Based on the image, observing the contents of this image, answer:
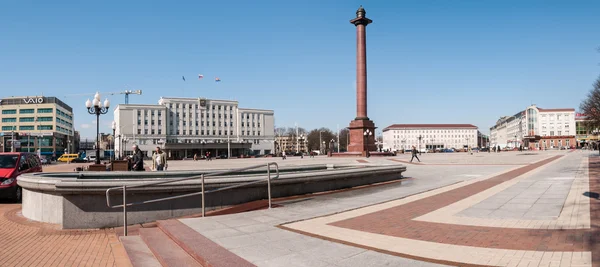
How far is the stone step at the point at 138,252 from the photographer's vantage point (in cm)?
534

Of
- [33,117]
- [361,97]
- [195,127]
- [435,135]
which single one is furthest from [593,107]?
[435,135]

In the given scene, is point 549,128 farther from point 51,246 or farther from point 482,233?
point 51,246

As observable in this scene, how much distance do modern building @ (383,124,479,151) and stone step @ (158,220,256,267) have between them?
631 ft

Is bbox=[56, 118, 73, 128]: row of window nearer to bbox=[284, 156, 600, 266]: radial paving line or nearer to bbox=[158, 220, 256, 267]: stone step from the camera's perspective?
bbox=[158, 220, 256, 267]: stone step

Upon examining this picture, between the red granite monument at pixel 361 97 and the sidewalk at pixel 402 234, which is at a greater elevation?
the red granite monument at pixel 361 97

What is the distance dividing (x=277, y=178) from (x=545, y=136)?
6004 inches

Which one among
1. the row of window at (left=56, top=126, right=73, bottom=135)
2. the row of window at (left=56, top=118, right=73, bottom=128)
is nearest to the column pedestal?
the row of window at (left=56, top=118, right=73, bottom=128)

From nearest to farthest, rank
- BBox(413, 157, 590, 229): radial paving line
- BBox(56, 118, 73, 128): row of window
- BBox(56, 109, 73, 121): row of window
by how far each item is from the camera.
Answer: BBox(413, 157, 590, 229): radial paving line
BBox(56, 109, 73, 121): row of window
BBox(56, 118, 73, 128): row of window

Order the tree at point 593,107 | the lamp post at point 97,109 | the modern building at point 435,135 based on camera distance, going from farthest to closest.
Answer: the modern building at point 435,135, the tree at point 593,107, the lamp post at point 97,109

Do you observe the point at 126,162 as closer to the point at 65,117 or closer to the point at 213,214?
the point at 213,214

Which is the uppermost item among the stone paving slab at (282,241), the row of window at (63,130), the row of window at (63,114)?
the row of window at (63,114)

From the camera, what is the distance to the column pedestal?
162 feet

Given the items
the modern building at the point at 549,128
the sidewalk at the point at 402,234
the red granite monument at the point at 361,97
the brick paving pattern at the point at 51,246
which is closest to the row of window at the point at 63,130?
the red granite monument at the point at 361,97

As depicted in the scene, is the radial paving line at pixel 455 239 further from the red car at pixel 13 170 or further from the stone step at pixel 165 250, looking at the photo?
the red car at pixel 13 170
